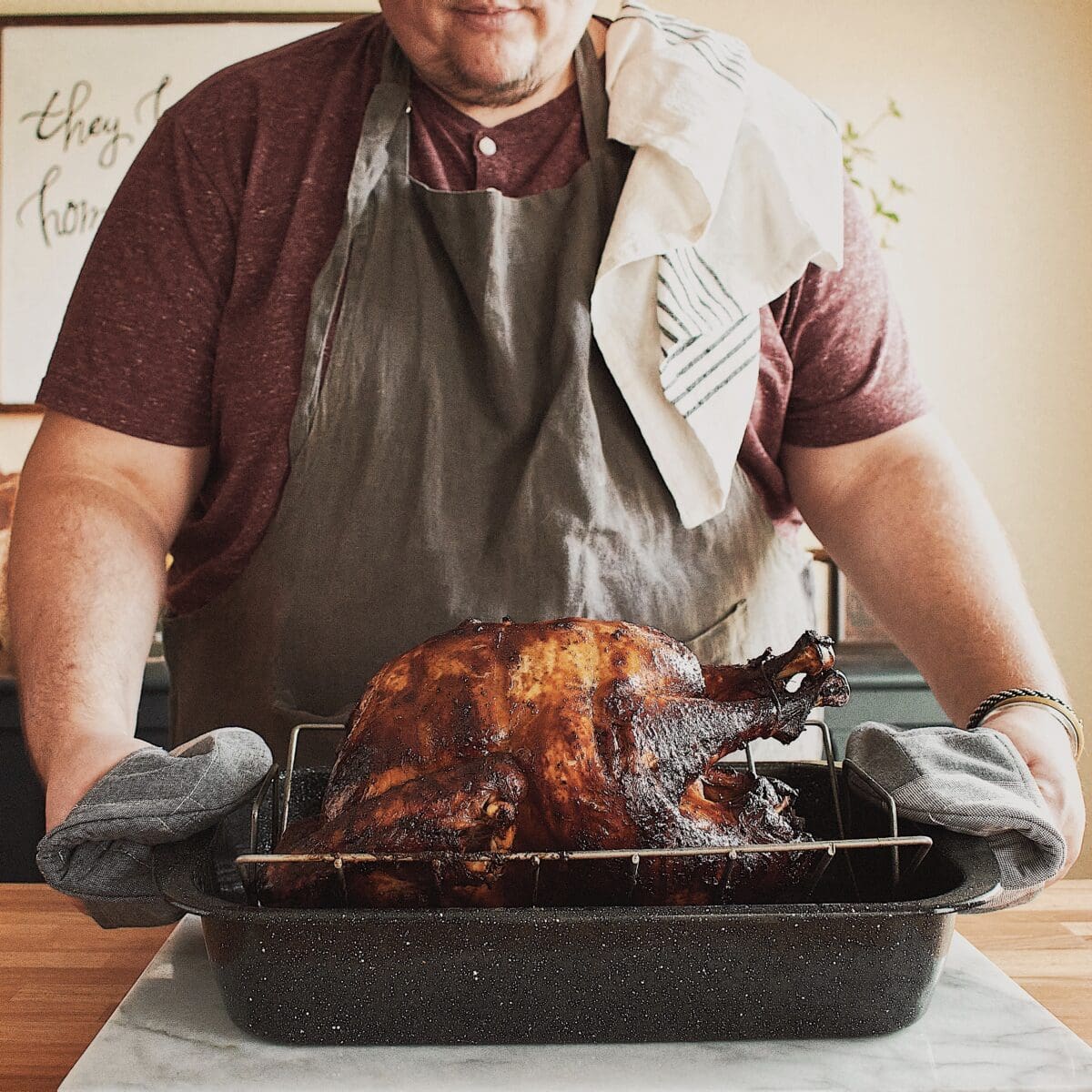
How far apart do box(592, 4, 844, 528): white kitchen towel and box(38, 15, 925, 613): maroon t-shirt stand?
80 mm

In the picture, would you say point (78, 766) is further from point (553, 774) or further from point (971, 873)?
point (971, 873)

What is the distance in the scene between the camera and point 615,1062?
0.68 meters

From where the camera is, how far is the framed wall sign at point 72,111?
3.33m

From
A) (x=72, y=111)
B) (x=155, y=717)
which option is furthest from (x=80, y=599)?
(x=72, y=111)

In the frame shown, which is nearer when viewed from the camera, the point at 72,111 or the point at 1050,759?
the point at 1050,759

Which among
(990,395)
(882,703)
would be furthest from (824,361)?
(990,395)

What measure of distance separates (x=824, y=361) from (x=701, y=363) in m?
0.19

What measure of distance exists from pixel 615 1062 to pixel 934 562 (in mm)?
742

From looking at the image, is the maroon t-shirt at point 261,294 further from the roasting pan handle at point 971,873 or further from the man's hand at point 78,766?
the roasting pan handle at point 971,873

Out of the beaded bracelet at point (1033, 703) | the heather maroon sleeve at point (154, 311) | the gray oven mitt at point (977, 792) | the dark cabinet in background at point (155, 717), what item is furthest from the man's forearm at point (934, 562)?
the dark cabinet in background at point (155, 717)

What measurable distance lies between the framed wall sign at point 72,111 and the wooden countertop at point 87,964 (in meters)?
2.61

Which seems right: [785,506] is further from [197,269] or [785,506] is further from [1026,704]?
[197,269]

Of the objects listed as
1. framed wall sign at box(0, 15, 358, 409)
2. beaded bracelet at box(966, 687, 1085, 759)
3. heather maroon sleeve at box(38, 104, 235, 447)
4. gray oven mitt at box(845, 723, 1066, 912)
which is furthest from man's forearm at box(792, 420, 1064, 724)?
framed wall sign at box(0, 15, 358, 409)

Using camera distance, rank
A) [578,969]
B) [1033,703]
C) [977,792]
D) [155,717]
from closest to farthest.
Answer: [578,969] → [977,792] → [1033,703] → [155,717]
